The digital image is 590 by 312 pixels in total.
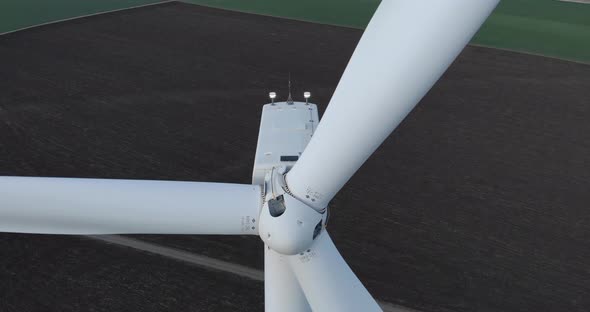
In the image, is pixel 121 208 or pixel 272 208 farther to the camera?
pixel 121 208

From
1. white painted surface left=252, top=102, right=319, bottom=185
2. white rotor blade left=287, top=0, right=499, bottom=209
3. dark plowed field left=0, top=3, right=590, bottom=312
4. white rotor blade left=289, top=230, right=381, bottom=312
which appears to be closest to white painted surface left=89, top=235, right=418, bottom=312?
dark plowed field left=0, top=3, right=590, bottom=312

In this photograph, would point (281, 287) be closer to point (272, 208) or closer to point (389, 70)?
point (272, 208)

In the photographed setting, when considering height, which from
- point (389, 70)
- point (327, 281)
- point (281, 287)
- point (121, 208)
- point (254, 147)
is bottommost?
point (327, 281)

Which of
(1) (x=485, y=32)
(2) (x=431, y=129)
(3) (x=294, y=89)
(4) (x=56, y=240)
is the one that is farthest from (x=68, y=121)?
(1) (x=485, y=32)

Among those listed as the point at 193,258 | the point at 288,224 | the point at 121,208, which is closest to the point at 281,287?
the point at 288,224

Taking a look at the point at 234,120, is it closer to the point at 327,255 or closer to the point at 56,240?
the point at 56,240

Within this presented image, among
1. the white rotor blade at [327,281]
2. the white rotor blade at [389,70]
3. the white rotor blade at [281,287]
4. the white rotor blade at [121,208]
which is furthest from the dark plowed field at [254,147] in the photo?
the white rotor blade at [389,70]
